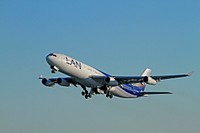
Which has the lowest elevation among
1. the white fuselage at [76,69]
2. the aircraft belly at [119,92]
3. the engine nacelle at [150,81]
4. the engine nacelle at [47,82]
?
the engine nacelle at [150,81]

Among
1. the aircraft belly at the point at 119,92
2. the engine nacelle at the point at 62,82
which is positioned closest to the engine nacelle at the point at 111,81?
the aircraft belly at the point at 119,92

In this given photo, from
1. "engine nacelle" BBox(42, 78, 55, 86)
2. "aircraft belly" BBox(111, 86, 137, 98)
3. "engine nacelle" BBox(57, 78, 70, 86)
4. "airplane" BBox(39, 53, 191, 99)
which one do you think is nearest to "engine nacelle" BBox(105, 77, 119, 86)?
"airplane" BBox(39, 53, 191, 99)

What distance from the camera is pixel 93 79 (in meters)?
109

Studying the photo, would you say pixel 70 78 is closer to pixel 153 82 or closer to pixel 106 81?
pixel 106 81

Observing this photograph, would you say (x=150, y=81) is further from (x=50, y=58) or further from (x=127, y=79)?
(x=50, y=58)

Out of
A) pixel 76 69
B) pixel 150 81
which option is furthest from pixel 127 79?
pixel 76 69

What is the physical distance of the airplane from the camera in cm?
10400

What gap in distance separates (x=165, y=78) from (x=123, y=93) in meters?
12.4

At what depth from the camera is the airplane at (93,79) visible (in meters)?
104

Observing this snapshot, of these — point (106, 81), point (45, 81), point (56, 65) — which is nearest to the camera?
point (56, 65)

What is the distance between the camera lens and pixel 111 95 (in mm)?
114750

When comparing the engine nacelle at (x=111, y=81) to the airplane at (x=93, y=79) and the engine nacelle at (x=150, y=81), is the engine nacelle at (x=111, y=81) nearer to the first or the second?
the airplane at (x=93, y=79)

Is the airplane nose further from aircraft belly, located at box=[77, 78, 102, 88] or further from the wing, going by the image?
the wing

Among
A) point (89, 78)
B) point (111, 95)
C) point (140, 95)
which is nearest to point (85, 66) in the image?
point (89, 78)
